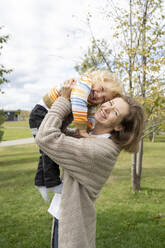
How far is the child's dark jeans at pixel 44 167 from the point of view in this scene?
6.57 feet

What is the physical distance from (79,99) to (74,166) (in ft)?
1.63

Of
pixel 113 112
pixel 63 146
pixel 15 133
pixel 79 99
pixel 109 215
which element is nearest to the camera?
pixel 63 146

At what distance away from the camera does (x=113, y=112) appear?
198 cm

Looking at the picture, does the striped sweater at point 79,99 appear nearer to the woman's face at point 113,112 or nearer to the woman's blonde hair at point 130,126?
the woman's face at point 113,112

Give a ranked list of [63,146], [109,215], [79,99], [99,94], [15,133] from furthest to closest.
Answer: [15,133]
[109,215]
[99,94]
[79,99]
[63,146]

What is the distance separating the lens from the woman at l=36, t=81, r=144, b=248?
5.84 ft

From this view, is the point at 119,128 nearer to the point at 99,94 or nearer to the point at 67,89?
the point at 99,94

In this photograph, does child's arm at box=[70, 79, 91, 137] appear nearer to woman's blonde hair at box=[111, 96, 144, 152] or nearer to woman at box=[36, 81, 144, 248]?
woman at box=[36, 81, 144, 248]

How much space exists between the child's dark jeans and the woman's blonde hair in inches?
21.6

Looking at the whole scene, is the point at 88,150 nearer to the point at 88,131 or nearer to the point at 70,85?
the point at 88,131

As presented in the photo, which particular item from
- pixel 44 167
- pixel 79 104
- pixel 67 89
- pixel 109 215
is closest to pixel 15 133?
pixel 109 215

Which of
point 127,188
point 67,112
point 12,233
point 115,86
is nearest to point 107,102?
point 115,86

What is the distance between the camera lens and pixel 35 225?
5.32m

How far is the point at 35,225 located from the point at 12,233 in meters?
0.50
